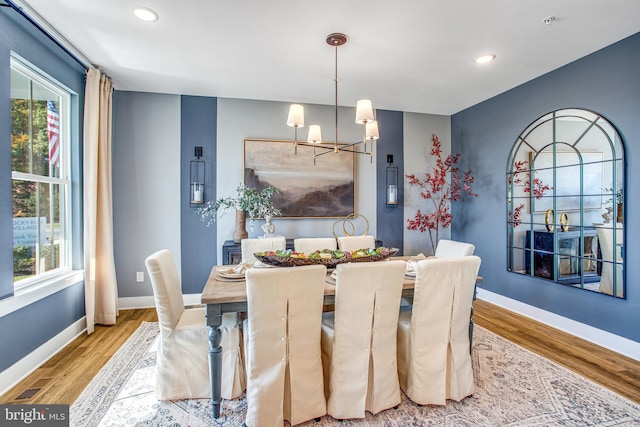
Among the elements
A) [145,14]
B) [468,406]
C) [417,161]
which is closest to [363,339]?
[468,406]

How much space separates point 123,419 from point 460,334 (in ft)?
6.85

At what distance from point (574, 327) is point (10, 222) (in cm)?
482

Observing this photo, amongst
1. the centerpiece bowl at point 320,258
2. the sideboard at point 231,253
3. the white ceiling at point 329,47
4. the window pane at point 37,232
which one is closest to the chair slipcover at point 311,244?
the centerpiece bowl at point 320,258

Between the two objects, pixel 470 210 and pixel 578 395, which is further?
pixel 470 210

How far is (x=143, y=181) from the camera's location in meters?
3.83

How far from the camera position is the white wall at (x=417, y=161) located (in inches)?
182

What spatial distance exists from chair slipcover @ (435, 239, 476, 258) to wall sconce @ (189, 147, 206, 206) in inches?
111

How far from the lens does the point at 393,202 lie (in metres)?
4.47

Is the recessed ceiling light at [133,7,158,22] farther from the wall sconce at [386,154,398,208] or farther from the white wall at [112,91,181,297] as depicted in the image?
the wall sconce at [386,154,398,208]

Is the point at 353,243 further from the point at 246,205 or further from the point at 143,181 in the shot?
the point at 143,181

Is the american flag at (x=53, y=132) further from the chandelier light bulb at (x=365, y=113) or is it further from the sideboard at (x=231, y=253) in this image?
the chandelier light bulb at (x=365, y=113)

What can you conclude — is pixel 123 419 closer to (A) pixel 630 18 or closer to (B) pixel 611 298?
(B) pixel 611 298

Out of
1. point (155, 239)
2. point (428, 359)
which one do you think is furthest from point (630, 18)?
point (155, 239)

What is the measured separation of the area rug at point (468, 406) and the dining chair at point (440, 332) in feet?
0.41
